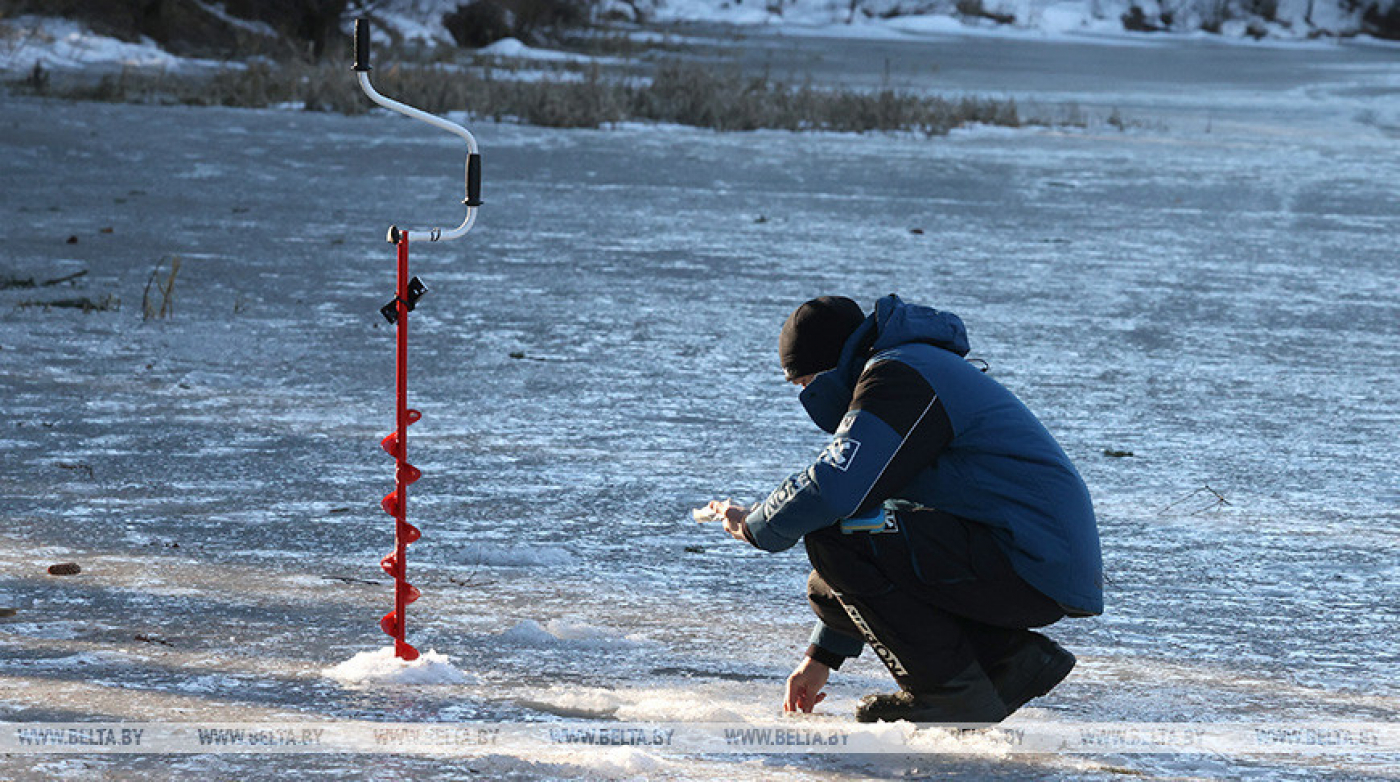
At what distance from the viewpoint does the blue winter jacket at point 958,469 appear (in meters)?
3.72

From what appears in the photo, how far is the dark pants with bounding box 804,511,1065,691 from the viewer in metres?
3.85

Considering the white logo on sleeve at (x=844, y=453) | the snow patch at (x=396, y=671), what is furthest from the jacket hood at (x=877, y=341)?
the snow patch at (x=396, y=671)

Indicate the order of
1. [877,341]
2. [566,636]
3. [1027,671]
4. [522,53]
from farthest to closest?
1. [522,53]
2. [566,636]
3. [1027,671]
4. [877,341]

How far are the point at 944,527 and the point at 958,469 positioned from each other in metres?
0.13

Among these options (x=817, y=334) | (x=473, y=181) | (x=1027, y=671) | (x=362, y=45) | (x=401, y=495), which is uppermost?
(x=362, y=45)

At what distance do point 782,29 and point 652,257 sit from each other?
222 ft

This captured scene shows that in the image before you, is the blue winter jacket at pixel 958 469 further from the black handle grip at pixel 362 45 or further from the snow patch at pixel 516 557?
the snow patch at pixel 516 557

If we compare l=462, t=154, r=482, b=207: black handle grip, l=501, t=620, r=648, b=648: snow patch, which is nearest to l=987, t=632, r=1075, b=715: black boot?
l=501, t=620, r=648, b=648: snow patch

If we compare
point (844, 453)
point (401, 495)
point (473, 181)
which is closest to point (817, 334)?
point (844, 453)

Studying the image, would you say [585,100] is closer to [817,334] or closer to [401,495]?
[401,495]

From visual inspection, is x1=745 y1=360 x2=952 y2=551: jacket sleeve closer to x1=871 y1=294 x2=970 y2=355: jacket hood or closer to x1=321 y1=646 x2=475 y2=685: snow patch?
x1=871 y1=294 x2=970 y2=355: jacket hood

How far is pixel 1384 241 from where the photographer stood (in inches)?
574

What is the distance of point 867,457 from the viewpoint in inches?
144

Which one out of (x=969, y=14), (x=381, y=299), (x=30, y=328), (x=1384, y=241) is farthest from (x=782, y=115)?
(x=969, y=14)
